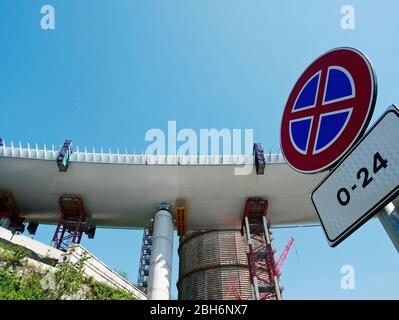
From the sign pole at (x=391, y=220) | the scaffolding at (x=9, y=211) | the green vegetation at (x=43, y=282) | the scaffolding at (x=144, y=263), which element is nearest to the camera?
the sign pole at (x=391, y=220)

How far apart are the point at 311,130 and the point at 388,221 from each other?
0.96 m

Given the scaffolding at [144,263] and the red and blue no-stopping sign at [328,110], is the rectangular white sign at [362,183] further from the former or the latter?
the scaffolding at [144,263]

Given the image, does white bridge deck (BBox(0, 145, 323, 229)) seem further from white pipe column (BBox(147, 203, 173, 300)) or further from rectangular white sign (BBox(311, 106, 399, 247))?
rectangular white sign (BBox(311, 106, 399, 247))

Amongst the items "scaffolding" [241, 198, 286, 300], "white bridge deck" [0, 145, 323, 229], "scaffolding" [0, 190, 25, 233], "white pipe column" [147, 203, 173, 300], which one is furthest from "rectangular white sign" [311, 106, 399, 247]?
"scaffolding" [0, 190, 25, 233]

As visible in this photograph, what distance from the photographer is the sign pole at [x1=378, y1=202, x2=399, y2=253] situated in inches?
72.4

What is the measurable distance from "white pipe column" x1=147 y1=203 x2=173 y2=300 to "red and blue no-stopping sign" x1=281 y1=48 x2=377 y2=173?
25602 mm

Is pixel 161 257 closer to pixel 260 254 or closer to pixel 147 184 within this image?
pixel 147 184

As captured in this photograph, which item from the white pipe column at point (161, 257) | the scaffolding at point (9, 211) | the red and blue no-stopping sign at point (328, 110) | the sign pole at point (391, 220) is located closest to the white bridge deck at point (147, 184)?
the scaffolding at point (9, 211)

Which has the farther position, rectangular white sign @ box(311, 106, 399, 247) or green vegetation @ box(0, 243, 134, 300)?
green vegetation @ box(0, 243, 134, 300)

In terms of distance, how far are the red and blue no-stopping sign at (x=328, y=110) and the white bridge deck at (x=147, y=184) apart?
2704cm

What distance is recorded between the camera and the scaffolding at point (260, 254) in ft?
96.6

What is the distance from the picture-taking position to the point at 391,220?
187cm
